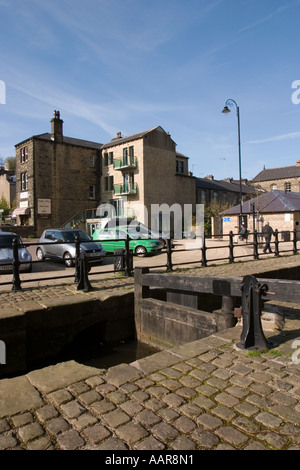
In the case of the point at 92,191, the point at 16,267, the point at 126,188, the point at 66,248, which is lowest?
the point at 16,267

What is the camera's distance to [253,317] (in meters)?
3.86

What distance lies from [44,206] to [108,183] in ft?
26.1

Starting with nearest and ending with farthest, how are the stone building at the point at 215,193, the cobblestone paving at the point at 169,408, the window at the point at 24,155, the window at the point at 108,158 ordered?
the cobblestone paving at the point at 169,408 → the window at the point at 24,155 → the window at the point at 108,158 → the stone building at the point at 215,193

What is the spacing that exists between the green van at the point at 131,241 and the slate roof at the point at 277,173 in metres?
51.8

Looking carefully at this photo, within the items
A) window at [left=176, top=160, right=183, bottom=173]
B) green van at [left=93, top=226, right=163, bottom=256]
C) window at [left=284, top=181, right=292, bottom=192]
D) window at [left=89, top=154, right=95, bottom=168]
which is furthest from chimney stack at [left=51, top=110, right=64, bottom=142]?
window at [left=284, top=181, right=292, bottom=192]

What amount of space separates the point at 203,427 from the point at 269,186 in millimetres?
67063

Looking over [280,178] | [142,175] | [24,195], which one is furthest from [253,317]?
[280,178]

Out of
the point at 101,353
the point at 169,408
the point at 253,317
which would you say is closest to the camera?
the point at 169,408

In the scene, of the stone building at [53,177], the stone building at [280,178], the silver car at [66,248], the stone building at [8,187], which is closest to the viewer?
the silver car at [66,248]

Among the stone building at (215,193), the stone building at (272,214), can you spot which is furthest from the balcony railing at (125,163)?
the stone building at (215,193)

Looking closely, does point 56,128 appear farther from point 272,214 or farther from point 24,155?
point 272,214

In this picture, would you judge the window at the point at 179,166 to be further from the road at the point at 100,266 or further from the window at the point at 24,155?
the road at the point at 100,266

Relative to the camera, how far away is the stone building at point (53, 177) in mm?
33000
